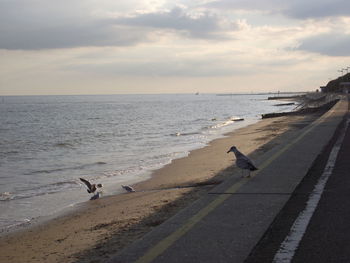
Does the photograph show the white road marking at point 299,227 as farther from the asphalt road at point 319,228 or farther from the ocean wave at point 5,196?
the ocean wave at point 5,196

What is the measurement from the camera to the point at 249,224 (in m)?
5.54

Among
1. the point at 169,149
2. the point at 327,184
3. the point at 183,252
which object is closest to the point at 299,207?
the point at 327,184

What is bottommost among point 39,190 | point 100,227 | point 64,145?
point 64,145

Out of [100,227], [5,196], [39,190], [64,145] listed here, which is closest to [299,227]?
[100,227]

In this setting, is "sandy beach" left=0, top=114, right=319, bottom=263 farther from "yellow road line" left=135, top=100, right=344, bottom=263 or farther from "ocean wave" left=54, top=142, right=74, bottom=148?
"ocean wave" left=54, top=142, right=74, bottom=148

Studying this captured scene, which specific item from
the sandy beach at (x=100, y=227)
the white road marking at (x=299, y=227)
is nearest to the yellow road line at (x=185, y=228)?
the sandy beach at (x=100, y=227)

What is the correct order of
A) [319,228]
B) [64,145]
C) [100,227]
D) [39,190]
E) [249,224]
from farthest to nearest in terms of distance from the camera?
[64,145] < [39,190] < [100,227] < [249,224] < [319,228]

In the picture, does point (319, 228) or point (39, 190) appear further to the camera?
point (39, 190)

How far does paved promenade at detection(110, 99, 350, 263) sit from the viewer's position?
4562mm

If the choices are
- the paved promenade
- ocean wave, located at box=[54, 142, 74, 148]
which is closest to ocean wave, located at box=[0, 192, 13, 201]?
the paved promenade

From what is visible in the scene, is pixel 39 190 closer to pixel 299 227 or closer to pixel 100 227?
pixel 100 227

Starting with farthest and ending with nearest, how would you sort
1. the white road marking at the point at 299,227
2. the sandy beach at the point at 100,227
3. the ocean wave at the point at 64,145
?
the ocean wave at the point at 64,145 → the sandy beach at the point at 100,227 → the white road marking at the point at 299,227

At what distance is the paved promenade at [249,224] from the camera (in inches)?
180

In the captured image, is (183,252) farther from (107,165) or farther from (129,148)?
(129,148)
